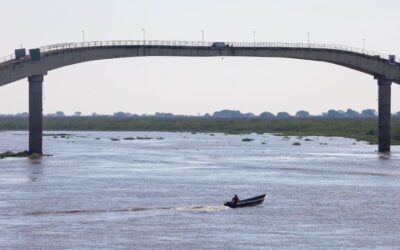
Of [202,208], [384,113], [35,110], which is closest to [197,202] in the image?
[202,208]

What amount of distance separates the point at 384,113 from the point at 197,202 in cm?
6966

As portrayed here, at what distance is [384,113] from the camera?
468ft

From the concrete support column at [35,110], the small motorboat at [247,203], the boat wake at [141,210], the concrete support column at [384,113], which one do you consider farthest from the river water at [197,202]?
the concrete support column at [384,113]

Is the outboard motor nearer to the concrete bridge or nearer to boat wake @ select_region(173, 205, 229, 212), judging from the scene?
the concrete bridge

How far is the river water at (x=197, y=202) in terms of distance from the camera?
59.6 meters

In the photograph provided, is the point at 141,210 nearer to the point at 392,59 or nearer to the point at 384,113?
the point at 384,113

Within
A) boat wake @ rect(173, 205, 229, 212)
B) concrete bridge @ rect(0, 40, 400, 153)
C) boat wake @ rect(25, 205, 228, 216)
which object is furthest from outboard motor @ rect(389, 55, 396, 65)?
boat wake @ rect(173, 205, 229, 212)

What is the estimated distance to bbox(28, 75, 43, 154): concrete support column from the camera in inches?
4818

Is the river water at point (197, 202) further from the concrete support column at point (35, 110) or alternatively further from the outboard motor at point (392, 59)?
the outboard motor at point (392, 59)

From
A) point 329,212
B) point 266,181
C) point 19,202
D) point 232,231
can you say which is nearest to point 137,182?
point 266,181

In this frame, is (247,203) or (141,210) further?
(247,203)

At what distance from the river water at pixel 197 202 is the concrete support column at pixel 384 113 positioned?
11.3 m

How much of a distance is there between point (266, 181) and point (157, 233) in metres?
34.2

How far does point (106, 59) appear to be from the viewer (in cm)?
13062
